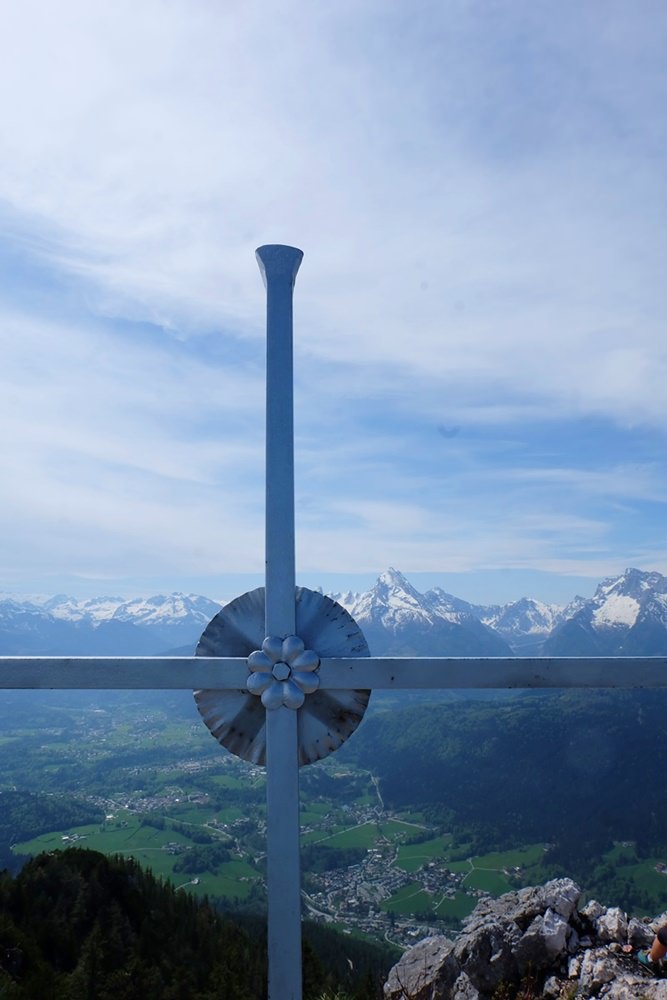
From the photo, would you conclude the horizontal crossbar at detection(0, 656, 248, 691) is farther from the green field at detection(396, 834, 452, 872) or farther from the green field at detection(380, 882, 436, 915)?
the green field at detection(396, 834, 452, 872)

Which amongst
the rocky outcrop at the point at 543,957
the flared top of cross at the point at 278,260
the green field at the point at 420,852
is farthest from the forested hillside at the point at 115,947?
the green field at the point at 420,852

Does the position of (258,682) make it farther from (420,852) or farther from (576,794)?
(576,794)

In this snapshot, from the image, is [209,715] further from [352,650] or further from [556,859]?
[556,859]

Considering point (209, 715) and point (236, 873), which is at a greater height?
point (209, 715)

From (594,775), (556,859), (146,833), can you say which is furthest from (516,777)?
(146,833)

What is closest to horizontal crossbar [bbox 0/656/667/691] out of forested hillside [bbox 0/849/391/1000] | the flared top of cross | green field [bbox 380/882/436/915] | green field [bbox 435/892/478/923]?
the flared top of cross

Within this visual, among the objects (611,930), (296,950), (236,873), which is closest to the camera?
(296,950)

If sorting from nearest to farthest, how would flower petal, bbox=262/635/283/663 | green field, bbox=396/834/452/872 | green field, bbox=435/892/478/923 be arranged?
flower petal, bbox=262/635/283/663, green field, bbox=435/892/478/923, green field, bbox=396/834/452/872
